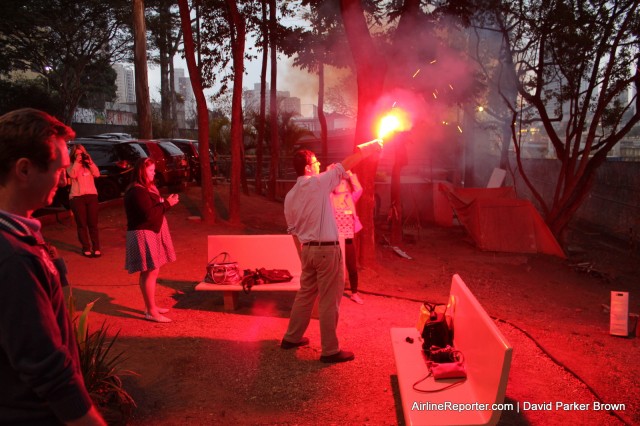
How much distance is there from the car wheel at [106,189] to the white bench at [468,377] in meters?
11.6

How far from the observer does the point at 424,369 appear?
406cm

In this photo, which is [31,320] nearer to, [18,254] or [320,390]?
[18,254]

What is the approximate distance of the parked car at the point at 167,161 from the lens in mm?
15539

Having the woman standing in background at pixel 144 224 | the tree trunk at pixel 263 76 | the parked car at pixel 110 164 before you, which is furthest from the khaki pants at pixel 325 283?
the tree trunk at pixel 263 76

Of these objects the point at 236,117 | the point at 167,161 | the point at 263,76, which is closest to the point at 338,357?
the point at 236,117

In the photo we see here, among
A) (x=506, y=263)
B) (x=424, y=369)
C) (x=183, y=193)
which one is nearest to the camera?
(x=424, y=369)

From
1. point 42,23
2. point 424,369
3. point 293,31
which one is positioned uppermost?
point 42,23

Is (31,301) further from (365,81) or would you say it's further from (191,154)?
(191,154)

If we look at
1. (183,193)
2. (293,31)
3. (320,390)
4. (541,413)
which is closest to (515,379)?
(541,413)

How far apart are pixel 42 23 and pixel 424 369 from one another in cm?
3082

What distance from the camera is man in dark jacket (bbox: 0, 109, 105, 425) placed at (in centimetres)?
160

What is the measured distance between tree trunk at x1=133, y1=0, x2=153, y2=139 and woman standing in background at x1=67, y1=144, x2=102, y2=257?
1056 centimetres

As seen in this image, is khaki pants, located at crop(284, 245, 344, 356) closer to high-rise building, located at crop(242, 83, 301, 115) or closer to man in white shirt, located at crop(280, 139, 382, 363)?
man in white shirt, located at crop(280, 139, 382, 363)

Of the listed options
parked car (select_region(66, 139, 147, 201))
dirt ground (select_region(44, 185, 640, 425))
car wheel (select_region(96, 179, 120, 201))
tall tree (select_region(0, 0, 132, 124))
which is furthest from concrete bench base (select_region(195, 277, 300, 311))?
tall tree (select_region(0, 0, 132, 124))
